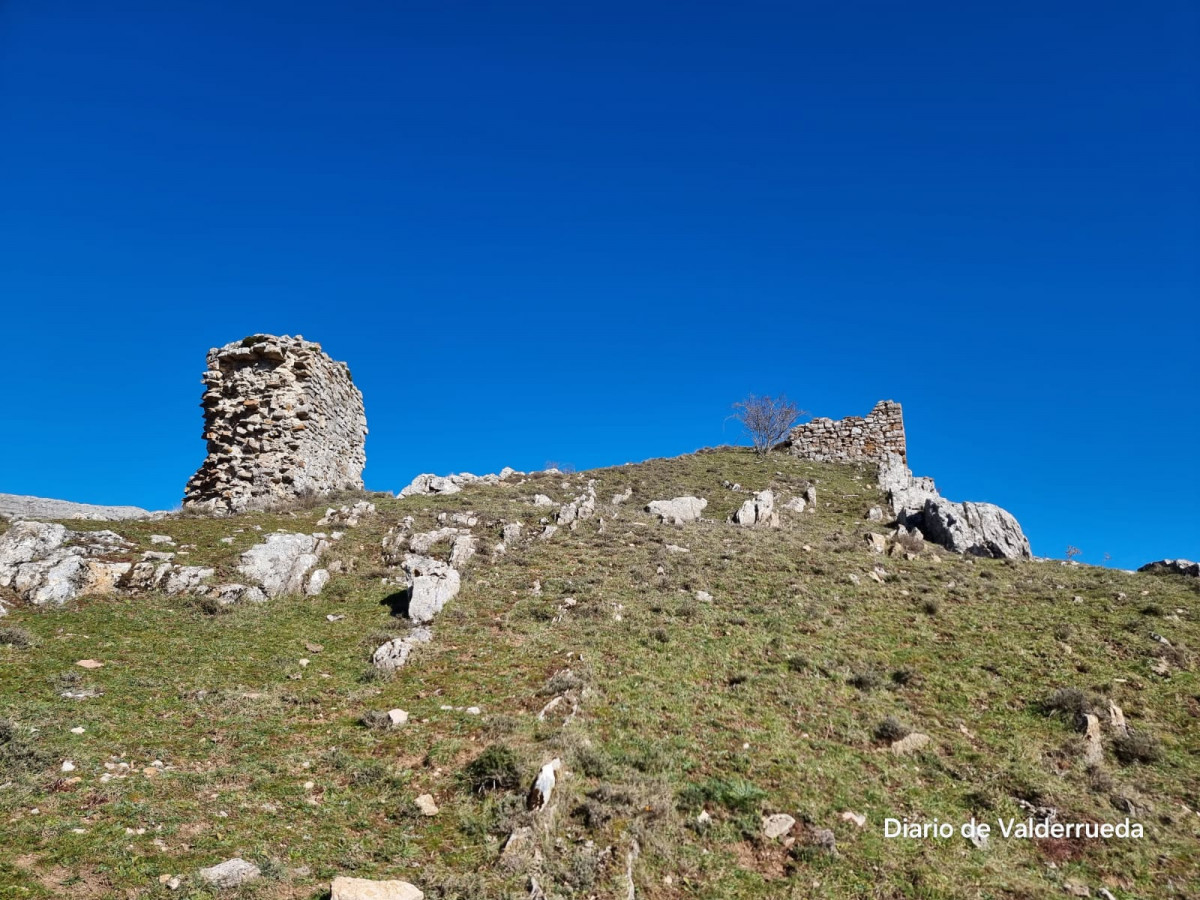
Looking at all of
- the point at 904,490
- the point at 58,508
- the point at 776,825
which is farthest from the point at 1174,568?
the point at 58,508

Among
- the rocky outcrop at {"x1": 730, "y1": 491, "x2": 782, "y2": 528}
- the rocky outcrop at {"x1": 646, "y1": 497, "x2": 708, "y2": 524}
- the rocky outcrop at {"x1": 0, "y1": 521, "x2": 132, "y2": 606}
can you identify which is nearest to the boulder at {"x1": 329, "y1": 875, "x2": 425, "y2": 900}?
the rocky outcrop at {"x1": 0, "y1": 521, "x2": 132, "y2": 606}

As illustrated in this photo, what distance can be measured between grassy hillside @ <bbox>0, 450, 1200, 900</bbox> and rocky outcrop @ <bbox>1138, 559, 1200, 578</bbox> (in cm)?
407

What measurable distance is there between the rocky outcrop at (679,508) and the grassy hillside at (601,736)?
28.7 ft

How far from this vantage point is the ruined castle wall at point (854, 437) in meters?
41.5

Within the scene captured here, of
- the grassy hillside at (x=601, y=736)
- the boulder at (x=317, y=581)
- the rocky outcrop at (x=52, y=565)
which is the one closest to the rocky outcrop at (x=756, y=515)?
the grassy hillside at (x=601, y=736)

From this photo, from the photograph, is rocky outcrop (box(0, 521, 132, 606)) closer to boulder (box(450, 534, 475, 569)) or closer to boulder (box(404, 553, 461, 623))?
boulder (box(404, 553, 461, 623))

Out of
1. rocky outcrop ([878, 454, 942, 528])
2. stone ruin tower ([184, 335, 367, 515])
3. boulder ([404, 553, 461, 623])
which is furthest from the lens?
rocky outcrop ([878, 454, 942, 528])

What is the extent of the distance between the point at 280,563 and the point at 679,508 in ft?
53.9

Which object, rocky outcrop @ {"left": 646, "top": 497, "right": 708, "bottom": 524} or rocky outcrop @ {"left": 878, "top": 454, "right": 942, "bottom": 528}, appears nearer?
rocky outcrop @ {"left": 646, "top": 497, "right": 708, "bottom": 524}

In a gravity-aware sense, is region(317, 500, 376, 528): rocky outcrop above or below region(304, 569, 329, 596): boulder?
above

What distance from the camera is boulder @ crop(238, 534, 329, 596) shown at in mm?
13369

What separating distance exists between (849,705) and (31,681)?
1262 cm

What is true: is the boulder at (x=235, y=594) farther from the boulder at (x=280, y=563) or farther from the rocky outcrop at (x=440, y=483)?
the rocky outcrop at (x=440, y=483)

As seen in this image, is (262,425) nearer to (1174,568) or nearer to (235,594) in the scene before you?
(235,594)
